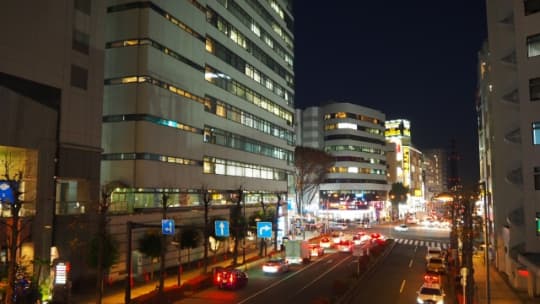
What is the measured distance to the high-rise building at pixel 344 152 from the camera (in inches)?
5620

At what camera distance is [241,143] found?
6850 centimetres

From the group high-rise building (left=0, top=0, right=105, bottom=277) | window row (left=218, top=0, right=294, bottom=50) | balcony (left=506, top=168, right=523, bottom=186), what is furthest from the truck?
window row (left=218, top=0, right=294, bottom=50)

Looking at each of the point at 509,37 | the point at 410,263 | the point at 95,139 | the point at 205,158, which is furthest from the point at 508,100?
the point at 95,139

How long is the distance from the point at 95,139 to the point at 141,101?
815cm

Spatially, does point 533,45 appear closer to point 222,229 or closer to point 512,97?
point 512,97

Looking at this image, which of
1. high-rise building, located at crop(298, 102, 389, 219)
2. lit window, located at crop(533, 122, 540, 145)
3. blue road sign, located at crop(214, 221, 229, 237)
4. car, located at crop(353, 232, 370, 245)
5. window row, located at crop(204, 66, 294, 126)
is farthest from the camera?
high-rise building, located at crop(298, 102, 389, 219)

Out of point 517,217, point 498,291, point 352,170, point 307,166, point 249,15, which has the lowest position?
point 498,291

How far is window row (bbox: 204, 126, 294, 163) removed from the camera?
197 feet

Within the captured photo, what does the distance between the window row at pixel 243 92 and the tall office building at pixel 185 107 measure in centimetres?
16

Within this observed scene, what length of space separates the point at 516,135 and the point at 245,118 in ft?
121

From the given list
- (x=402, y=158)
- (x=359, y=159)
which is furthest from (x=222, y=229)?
(x=402, y=158)

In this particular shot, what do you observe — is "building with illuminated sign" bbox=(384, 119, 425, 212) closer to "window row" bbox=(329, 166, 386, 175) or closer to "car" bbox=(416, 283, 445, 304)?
"window row" bbox=(329, 166, 386, 175)

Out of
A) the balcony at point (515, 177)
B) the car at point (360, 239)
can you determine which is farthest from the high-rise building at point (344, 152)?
the balcony at point (515, 177)

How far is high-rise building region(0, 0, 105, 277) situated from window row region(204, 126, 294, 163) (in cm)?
2013
